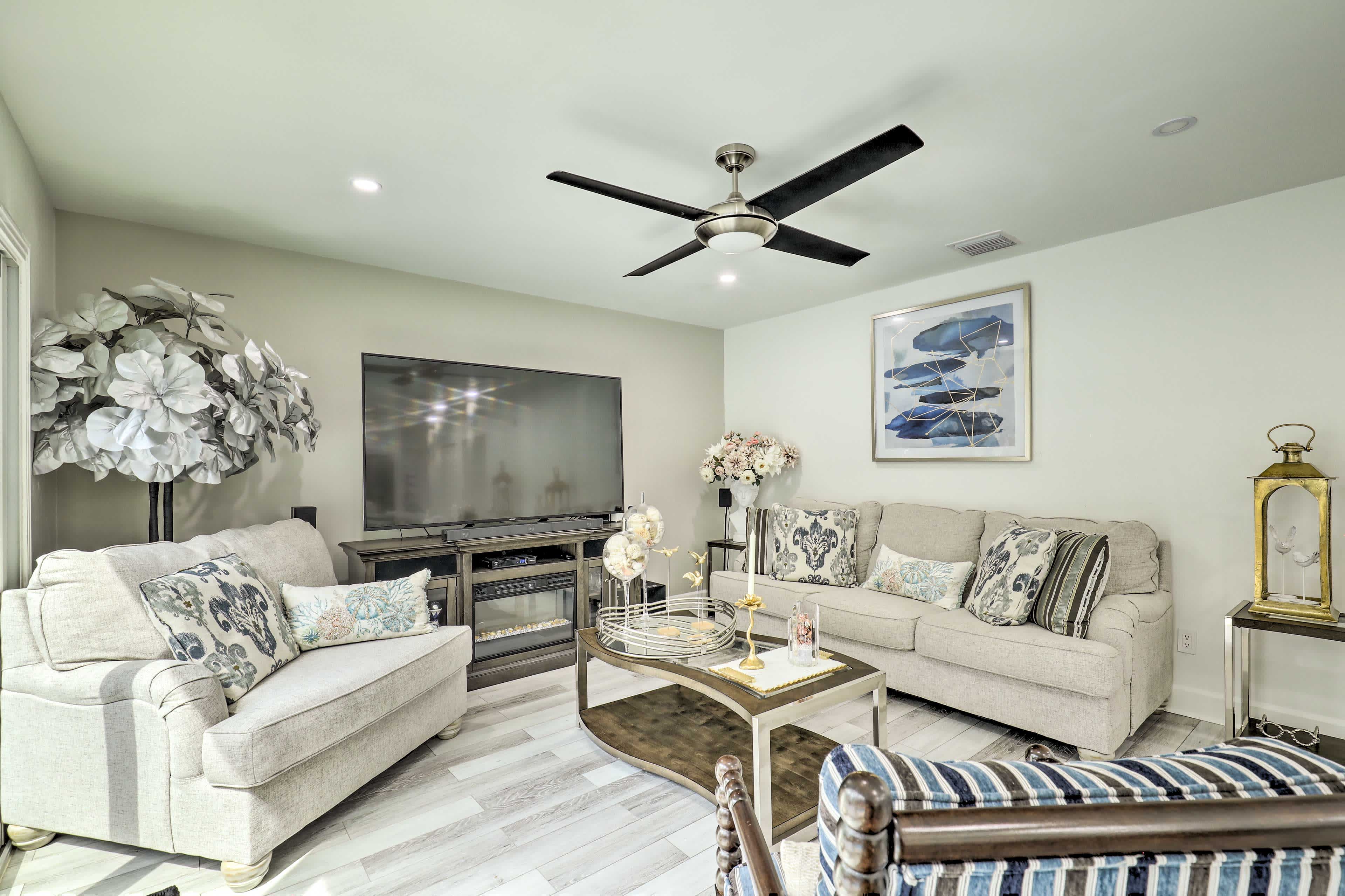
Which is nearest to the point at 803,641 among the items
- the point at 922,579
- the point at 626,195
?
the point at 922,579

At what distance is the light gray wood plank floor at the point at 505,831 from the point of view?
1.90 meters

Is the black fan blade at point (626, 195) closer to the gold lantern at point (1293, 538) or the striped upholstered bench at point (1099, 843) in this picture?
the striped upholstered bench at point (1099, 843)

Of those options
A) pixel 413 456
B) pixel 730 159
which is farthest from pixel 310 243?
pixel 730 159

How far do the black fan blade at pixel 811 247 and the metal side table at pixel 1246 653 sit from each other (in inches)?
86.1

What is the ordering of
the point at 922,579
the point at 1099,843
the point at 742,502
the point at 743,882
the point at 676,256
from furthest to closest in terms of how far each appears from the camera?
1. the point at 742,502
2. the point at 922,579
3. the point at 676,256
4. the point at 743,882
5. the point at 1099,843

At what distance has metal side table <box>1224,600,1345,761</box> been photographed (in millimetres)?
2438

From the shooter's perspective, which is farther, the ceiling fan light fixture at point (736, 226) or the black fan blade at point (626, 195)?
the ceiling fan light fixture at point (736, 226)

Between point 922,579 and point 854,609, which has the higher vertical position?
point 922,579

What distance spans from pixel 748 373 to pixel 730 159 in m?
3.18

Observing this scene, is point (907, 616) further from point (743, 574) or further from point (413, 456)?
point (413, 456)

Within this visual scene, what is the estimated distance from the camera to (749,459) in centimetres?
502

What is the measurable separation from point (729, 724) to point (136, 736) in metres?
2.12

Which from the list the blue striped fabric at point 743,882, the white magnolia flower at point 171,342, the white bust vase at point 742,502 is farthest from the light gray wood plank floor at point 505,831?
the white bust vase at point 742,502

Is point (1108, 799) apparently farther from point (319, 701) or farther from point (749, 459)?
point (749, 459)
